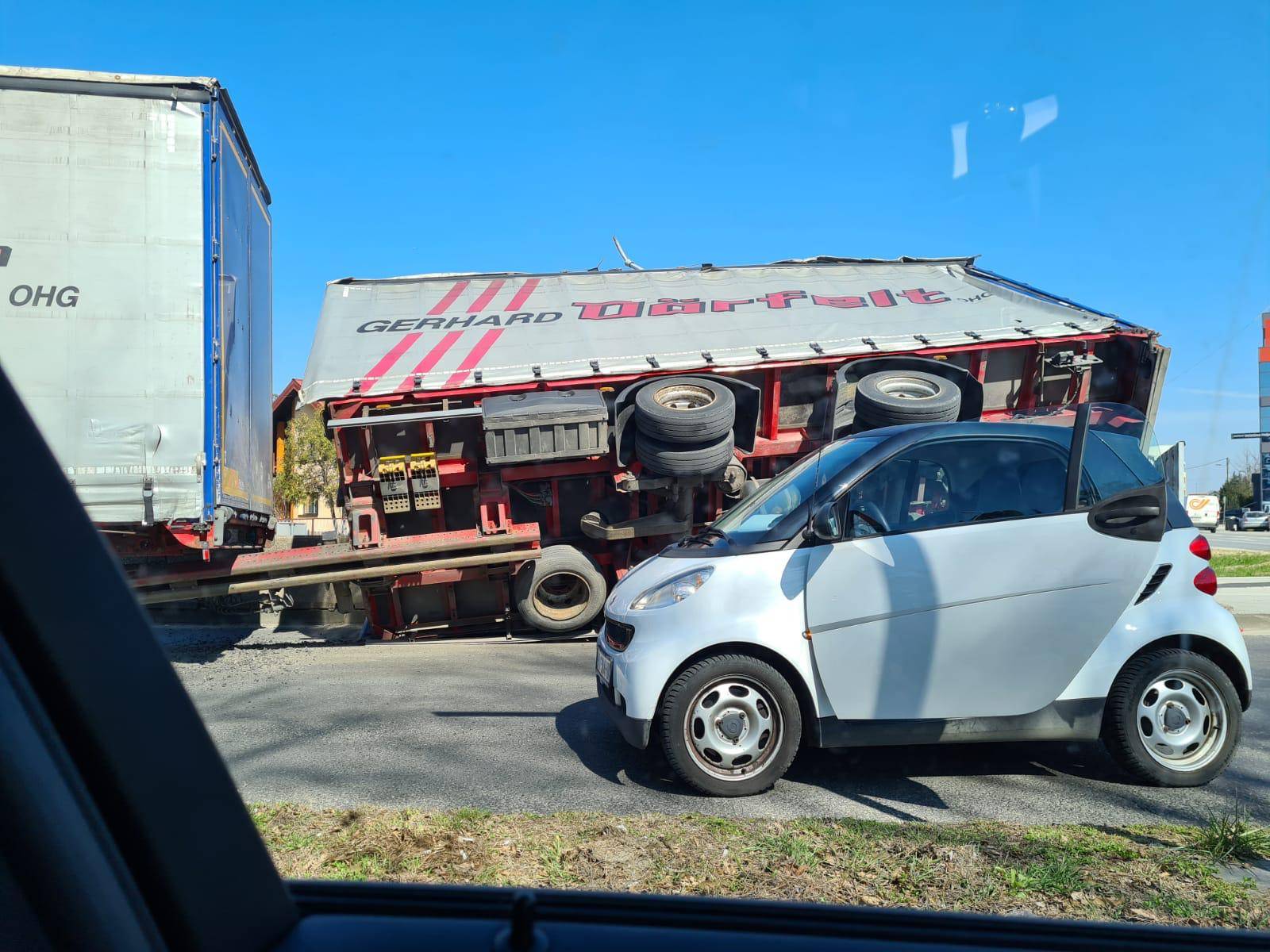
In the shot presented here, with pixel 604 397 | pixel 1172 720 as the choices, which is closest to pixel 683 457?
pixel 604 397

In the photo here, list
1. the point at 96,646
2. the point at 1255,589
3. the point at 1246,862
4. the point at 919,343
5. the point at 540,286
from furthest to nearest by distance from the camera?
1. the point at 1255,589
2. the point at 540,286
3. the point at 919,343
4. the point at 1246,862
5. the point at 96,646

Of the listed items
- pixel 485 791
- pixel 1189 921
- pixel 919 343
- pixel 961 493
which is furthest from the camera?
pixel 919 343

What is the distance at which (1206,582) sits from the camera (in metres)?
4.31

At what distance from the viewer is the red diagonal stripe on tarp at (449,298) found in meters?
10.2

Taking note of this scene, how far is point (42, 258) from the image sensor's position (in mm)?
5973

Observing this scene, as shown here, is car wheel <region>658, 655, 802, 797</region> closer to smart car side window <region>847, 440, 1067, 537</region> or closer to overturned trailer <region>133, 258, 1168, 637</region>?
smart car side window <region>847, 440, 1067, 537</region>

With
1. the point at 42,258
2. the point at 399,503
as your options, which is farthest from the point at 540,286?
the point at 42,258

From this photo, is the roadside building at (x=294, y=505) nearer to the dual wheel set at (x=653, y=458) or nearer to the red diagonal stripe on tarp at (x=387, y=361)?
the red diagonal stripe on tarp at (x=387, y=361)

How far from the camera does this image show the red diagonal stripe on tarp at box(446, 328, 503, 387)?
8.95 metres

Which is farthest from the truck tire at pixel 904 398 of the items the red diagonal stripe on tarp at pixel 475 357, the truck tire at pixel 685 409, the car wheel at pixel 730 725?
the car wheel at pixel 730 725

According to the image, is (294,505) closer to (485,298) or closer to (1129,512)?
(485,298)

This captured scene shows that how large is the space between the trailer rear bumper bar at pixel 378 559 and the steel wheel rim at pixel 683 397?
1.74m

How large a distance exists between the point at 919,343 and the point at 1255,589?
637 cm

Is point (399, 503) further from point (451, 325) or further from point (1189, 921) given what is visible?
point (1189, 921)
